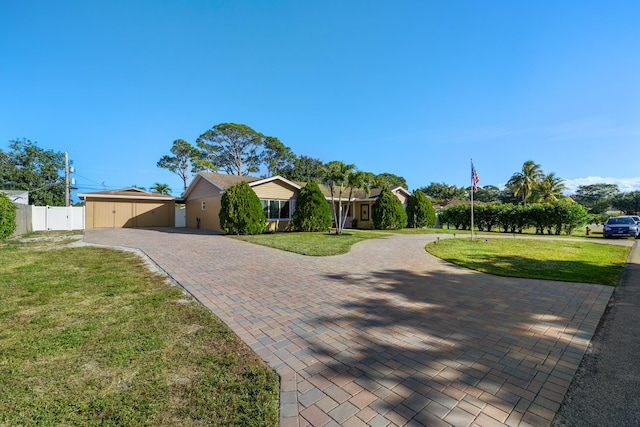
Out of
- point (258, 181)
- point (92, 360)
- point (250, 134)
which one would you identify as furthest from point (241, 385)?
point (250, 134)

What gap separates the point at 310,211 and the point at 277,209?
97.7 inches

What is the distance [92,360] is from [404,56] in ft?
44.0

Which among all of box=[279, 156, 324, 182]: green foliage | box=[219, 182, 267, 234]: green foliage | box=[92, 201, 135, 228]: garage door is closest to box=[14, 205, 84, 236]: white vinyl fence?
box=[92, 201, 135, 228]: garage door

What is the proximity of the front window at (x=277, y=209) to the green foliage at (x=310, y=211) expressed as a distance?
1087 millimetres

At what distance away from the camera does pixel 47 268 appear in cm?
698

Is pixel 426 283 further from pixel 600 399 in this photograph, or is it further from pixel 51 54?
pixel 51 54

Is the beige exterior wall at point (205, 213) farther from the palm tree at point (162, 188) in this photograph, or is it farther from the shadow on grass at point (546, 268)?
the palm tree at point (162, 188)

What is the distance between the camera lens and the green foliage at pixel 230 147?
38.5 m

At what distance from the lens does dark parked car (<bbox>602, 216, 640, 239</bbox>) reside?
16.1 meters

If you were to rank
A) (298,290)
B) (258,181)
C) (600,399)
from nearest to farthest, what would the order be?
(600,399) → (298,290) → (258,181)

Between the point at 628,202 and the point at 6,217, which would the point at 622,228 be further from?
the point at 628,202

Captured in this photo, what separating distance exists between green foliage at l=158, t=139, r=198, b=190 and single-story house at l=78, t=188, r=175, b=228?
1738cm

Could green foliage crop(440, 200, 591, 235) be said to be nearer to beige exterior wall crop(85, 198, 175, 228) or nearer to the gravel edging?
the gravel edging

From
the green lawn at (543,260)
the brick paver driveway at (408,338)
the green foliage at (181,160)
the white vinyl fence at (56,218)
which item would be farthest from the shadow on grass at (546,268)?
the green foliage at (181,160)
